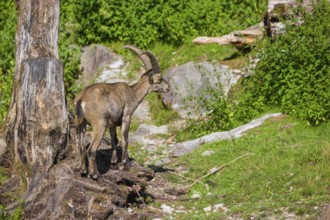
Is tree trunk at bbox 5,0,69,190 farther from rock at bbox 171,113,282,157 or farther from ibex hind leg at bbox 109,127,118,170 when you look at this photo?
rock at bbox 171,113,282,157

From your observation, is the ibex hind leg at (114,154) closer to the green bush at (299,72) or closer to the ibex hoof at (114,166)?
the ibex hoof at (114,166)

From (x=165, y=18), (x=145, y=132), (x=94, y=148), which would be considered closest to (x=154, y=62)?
(x=94, y=148)

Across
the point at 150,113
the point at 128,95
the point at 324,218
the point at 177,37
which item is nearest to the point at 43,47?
the point at 128,95

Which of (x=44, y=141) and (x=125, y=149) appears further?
(x=125, y=149)

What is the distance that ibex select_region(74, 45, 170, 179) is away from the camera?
40.7 ft

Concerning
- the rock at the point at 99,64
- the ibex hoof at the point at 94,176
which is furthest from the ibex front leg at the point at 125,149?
the rock at the point at 99,64

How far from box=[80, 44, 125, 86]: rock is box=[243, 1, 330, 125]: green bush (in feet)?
15.4

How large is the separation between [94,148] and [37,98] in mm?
1359

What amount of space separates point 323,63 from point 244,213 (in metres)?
5.93

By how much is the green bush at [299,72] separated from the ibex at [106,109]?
11.3ft

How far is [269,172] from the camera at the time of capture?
13.3 meters

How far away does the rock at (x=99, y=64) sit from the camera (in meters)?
21.0

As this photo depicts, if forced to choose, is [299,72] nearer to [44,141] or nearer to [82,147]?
[82,147]

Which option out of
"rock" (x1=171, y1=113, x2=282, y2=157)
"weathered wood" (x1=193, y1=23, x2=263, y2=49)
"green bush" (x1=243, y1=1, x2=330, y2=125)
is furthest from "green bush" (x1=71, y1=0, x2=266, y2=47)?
"rock" (x1=171, y1=113, x2=282, y2=157)
